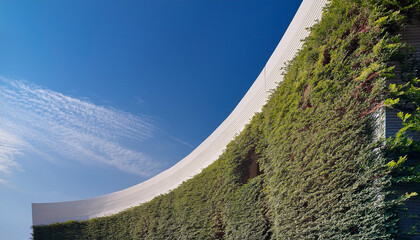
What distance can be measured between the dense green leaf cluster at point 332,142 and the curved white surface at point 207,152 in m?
0.76

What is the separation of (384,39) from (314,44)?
182 centimetres

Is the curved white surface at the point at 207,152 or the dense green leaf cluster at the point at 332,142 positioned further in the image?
the curved white surface at the point at 207,152

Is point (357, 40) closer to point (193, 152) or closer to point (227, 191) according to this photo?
point (227, 191)

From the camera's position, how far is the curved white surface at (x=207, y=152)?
28.3 ft

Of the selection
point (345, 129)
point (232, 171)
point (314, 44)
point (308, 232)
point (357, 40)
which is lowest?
point (308, 232)

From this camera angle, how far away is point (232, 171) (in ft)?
34.1

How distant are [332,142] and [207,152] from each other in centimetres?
825

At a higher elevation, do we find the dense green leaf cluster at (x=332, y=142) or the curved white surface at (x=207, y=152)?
the curved white surface at (x=207, y=152)

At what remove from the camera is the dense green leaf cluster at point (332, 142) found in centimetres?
527

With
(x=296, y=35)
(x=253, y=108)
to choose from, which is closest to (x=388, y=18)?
(x=296, y=35)

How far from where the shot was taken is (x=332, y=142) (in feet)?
19.9

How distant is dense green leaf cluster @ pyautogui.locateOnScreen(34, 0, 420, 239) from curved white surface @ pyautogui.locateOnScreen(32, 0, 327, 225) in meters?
0.76

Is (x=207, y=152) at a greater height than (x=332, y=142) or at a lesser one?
greater

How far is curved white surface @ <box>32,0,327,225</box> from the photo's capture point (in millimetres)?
8633
